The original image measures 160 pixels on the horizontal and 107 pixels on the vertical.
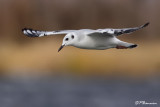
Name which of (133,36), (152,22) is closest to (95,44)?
(133,36)

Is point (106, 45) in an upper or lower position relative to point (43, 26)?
lower

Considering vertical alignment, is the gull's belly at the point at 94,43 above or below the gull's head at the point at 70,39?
below

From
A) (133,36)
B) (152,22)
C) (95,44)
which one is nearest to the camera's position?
(95,44)

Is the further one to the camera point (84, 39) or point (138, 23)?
point (138, 23)

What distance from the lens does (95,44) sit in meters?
4.10

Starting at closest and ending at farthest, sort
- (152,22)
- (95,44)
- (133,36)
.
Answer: (95,44) < (133,36) < (152,22)

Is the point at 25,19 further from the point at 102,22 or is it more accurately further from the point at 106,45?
the point at 106,45

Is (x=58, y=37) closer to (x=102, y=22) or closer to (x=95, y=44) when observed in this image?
(x=102, y=22)

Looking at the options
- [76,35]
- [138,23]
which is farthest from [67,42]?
[138,23]

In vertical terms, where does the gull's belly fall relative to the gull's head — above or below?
below

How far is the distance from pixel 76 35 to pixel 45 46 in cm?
320

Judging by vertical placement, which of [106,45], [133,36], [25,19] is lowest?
[106,45]

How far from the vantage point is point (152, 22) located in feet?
24.2

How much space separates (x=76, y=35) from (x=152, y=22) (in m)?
3.41
